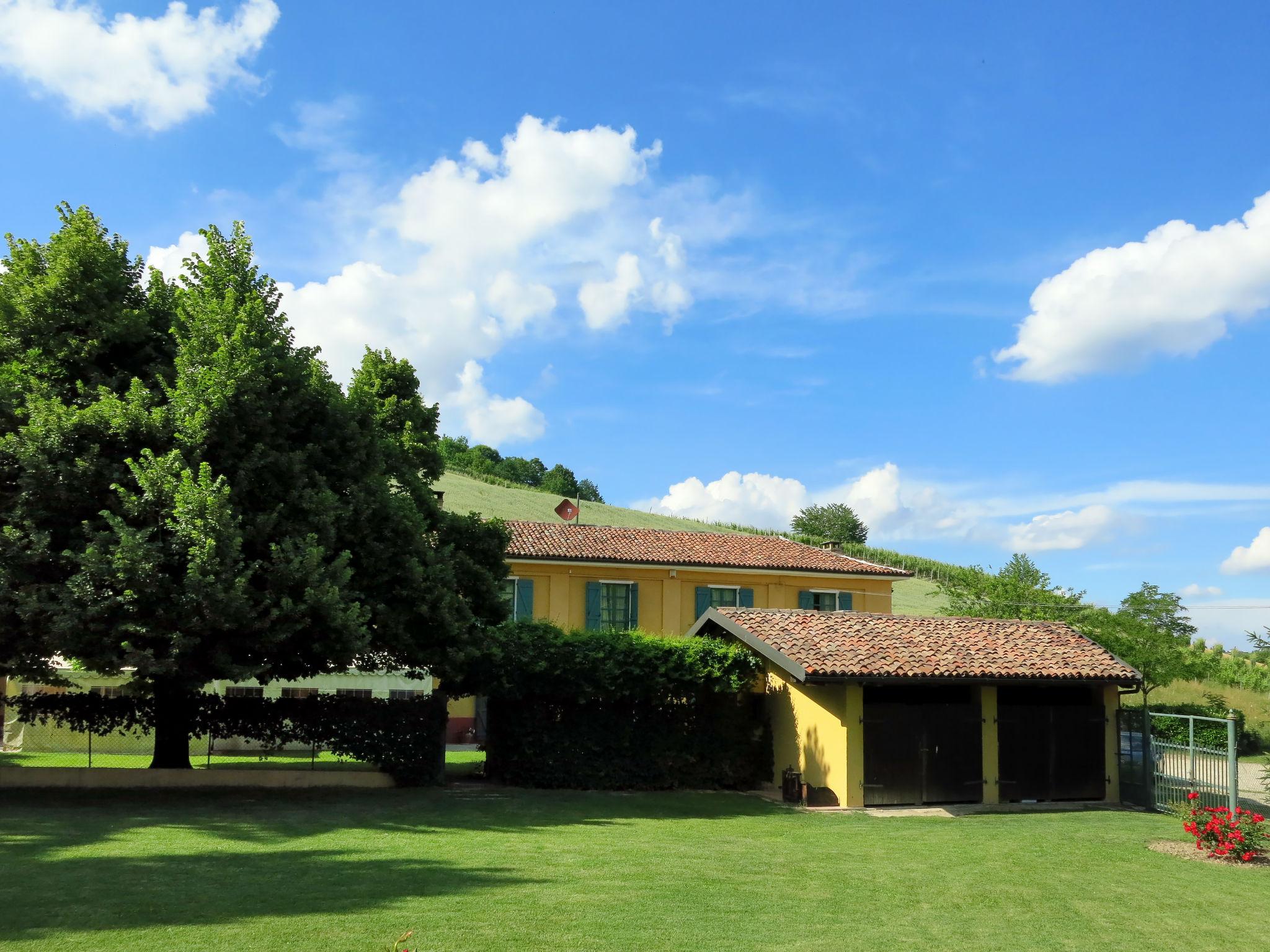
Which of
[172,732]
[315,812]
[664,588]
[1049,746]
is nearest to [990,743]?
[1049,746]

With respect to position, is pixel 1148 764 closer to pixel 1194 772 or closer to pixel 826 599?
pixel 1194 772

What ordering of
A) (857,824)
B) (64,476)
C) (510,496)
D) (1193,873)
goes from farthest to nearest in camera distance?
1. (510,496)
2. (857,824)
3. (64,476)
4. (1193,873)

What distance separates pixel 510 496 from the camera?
76.7 m

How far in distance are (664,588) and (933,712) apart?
1407 cm

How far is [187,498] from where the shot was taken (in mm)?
16125

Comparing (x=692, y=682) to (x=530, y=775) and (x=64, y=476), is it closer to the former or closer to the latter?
(x=530, y=775)

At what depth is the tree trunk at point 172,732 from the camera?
20.2 m

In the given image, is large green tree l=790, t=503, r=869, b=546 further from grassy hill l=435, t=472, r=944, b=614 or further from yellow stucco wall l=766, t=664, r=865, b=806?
yellow stucco wall l=766, t=664, r=865, b=806

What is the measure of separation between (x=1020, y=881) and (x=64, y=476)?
16.1 metres

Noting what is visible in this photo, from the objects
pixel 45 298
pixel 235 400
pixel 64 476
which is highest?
pixel 45 298

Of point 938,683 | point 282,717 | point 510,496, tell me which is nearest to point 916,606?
point 510,496

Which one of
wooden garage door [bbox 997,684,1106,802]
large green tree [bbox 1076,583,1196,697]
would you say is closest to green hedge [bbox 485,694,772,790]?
wooden garage door [bbox 997,684,1106,802]

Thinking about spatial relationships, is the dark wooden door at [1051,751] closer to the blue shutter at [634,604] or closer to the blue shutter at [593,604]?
the blue shutter at [634,604]

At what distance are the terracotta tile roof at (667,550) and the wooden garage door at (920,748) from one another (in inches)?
533
